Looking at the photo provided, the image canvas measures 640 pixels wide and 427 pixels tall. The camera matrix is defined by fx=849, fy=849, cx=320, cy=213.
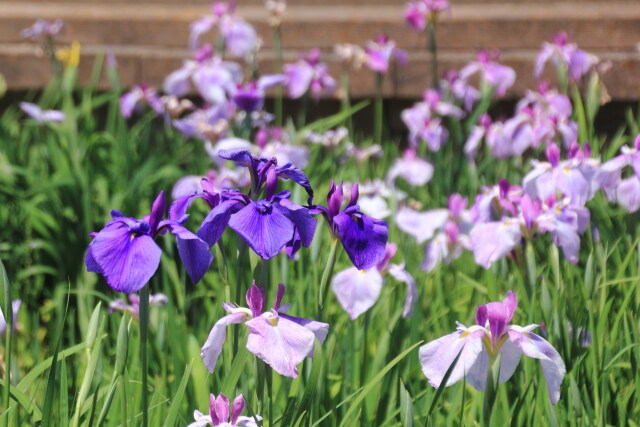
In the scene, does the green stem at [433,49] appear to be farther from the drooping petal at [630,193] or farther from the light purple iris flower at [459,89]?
the drooping petal at [630,193]

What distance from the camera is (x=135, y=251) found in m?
0.99

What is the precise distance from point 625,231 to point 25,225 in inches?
72.0

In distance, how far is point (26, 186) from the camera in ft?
9.39

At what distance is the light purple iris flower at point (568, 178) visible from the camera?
1770mm

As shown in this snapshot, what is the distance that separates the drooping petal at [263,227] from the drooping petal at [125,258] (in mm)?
103

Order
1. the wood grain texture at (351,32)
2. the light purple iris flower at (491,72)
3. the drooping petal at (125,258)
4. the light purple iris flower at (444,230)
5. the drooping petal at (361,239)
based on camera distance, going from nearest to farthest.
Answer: the drooping petal at (125,258), the drooping petal at (361,239), the light purple iris flower at (444,230), the light purple iris flower at (491,72), the wood grain texture at (351,32)

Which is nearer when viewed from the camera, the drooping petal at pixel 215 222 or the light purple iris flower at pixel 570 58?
the drooping petal at pixel 215 222

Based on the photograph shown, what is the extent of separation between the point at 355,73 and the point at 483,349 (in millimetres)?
3181

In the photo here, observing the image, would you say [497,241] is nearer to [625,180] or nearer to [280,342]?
[625,180]

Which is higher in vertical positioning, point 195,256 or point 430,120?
point 195,256

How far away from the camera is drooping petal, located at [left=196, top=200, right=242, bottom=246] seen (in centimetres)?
104

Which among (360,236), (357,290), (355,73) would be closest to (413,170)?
(357,290)

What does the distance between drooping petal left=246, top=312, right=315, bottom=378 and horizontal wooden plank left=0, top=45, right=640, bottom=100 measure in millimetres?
2766

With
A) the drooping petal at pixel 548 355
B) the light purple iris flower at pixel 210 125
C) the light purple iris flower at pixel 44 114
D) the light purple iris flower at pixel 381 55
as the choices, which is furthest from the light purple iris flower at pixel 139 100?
the drooping petal at pixel 548 355
